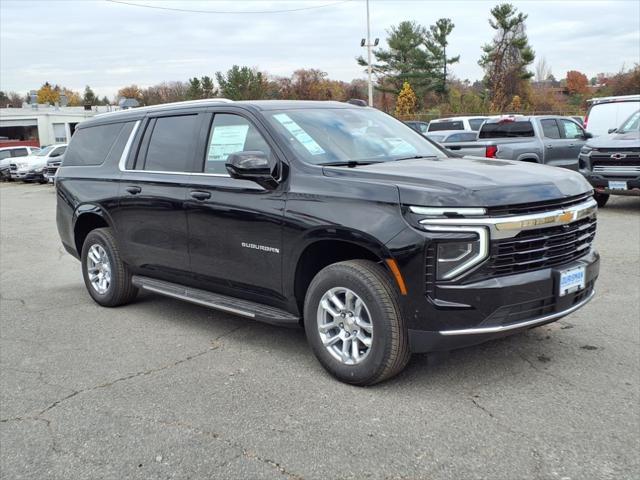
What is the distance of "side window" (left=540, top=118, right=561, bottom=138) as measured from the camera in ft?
48.8

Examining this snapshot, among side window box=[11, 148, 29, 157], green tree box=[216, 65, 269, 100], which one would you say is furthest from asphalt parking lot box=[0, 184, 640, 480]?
green tree box=[216, 65, 269, 100]

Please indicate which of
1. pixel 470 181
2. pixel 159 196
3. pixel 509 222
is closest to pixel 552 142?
pixel 159 196

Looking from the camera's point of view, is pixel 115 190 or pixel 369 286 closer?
pixel 369 286

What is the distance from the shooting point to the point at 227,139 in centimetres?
521

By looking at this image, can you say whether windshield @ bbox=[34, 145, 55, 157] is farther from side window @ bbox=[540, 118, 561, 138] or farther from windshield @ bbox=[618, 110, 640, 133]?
windshield @ bbox=[618, 110, 640, 133]

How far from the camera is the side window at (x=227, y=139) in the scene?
4.97 meters

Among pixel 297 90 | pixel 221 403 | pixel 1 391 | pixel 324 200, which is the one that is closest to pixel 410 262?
pixel 324 200

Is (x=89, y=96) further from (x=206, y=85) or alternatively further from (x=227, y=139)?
(x=227, y=139)

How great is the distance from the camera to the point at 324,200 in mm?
4320

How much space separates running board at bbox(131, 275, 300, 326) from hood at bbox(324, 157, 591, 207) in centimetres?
108

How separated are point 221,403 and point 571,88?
3367 inches

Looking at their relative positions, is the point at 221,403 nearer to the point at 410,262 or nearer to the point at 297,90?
the point at 410,262

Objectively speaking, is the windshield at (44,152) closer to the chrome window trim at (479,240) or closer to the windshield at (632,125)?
the windshield at (632,125)

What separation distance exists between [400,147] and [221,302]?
1844 millimetres
